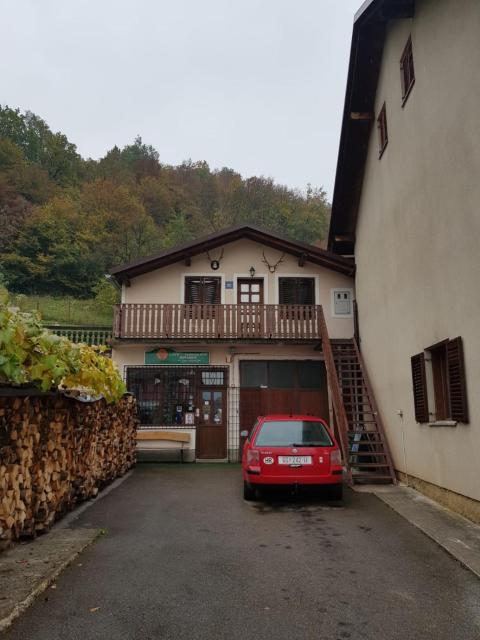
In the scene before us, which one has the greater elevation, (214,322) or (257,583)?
(214,322)

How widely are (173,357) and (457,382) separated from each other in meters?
10.1

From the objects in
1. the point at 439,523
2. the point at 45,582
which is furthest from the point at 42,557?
the point at 439,523

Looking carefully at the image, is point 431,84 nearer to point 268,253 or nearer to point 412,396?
point 412,396

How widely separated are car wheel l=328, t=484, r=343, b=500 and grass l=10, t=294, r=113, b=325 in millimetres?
27357

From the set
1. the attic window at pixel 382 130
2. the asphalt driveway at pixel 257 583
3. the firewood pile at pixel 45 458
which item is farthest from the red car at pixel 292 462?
the attic window at pixel 382 130

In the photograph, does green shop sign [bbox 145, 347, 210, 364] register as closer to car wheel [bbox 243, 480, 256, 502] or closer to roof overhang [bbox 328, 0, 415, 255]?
roof overhang [bbox 328, 0, 415, 255]

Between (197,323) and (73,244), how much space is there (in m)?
28.1

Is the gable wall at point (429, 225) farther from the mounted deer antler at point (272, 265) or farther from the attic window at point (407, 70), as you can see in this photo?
the mounted deer antler at point (272, 265)

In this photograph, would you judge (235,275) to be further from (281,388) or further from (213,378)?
(281,388)

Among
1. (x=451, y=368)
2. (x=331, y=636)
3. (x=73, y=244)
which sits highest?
(x=73, y=244)

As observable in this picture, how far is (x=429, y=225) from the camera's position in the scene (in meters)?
8.38

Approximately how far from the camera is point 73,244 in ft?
132

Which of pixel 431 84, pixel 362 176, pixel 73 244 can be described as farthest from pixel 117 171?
pixel 431 84

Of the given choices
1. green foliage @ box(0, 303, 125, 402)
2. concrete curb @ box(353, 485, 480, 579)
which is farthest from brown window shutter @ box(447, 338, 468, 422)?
green foliage @ box(0, 303, 125, 402)
